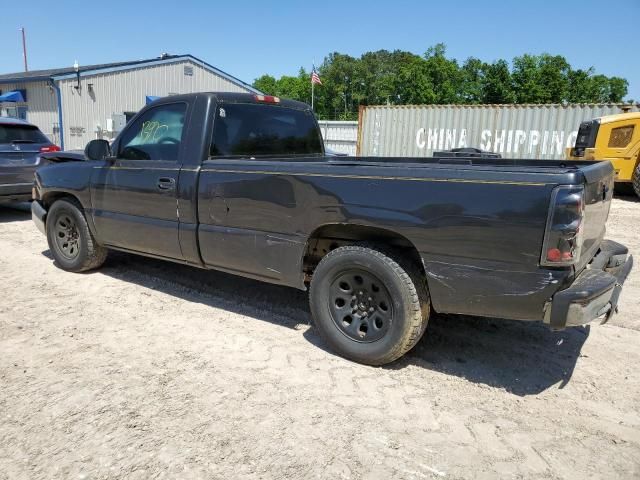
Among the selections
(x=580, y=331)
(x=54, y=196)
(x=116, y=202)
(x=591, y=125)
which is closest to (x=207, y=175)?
(x=116, y=202)

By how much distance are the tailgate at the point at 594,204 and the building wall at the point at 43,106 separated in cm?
2310

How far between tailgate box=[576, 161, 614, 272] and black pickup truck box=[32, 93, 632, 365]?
20 millimetres

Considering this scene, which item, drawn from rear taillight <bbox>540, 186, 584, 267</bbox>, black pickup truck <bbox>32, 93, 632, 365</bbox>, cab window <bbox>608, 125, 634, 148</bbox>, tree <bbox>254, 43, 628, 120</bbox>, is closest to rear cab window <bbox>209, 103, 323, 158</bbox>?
black pickup truck <bbox>32, 93, 632, 365</bbox>

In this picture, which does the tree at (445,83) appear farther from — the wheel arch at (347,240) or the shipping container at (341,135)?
the wheel arch at (347,240)

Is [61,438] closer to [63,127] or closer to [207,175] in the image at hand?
[207,175]

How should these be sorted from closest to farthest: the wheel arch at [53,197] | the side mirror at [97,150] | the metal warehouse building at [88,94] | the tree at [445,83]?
the side mirror at [97,150]
the wheel arch at [53,197]
the metal warehouse building at [88,94]
the tree at [445,83]

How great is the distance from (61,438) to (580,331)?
3903mm

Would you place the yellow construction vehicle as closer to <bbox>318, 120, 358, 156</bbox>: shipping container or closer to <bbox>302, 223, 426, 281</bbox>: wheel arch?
<bbox>318, 120, 358, 156</bbox>: shipping container

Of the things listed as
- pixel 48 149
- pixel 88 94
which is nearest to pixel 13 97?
pixel 88 94

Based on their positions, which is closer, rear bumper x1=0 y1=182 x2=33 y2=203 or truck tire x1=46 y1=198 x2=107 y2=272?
truck tire x1=46 y1=198 x2=107 y2=272

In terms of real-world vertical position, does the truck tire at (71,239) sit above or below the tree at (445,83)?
below

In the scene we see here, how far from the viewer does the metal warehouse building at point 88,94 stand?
70.2 feet

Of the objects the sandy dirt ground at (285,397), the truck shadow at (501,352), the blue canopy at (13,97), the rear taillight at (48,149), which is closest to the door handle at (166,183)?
→ the sandy dirt ground at (285,397)

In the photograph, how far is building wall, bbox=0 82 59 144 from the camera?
72.0ft
